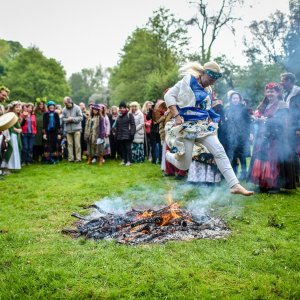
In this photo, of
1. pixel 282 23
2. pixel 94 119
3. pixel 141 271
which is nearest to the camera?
pixel 141 271

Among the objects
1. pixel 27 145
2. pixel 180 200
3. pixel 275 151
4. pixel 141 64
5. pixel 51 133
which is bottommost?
pixel 180 200

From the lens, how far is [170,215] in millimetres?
5211

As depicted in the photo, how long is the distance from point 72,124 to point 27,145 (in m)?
1.75

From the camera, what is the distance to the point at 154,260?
13.0 feet

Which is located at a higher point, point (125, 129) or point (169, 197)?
point (125, 129)

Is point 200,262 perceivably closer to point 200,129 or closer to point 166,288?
point 166,288

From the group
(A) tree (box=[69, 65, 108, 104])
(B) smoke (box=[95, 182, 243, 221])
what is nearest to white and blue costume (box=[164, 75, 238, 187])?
(B) smoke (box=[95, 182, 243, 221])

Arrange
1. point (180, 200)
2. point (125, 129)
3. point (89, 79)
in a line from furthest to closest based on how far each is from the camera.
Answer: point (89, 79) → point (125, 129) → point (180, 200)

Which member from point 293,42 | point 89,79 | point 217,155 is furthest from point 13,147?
point 89,79

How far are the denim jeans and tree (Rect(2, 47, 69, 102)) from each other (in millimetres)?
31853

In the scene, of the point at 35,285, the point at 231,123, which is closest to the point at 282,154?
the point at 231,123

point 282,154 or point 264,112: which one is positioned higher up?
point 264,112

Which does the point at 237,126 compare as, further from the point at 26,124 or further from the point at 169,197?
the point at 26,124

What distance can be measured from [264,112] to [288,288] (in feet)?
16.7
